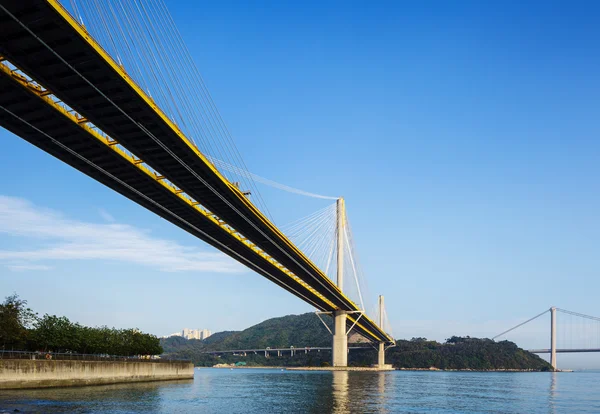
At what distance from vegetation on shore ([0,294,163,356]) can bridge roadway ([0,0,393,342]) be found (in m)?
15.6

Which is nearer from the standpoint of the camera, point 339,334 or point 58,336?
point 58,336

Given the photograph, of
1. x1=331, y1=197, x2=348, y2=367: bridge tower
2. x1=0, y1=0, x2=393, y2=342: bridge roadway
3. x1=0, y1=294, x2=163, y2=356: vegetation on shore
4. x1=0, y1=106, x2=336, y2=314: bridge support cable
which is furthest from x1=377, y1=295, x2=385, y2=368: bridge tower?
x1=0, y1=0, x2=393, y2=342: bridge roadway

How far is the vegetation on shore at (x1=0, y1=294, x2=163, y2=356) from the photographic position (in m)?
49.5

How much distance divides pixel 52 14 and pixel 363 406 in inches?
1138

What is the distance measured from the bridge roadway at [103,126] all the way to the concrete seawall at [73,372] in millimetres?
14519

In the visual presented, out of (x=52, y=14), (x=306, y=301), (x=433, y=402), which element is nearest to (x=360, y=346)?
(x=306, y=301)

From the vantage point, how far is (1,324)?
48.0 meters

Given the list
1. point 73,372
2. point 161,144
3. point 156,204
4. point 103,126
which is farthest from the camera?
point 156,204

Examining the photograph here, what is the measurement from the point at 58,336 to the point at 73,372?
11.5m

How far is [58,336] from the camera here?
57250 millimetres

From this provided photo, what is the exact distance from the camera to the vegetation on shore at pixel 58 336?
162 feet

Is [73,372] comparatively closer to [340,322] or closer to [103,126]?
[103,126]

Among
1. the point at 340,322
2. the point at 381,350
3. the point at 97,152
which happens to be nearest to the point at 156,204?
the point at 97,152

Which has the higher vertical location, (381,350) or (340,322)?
(340,322)
